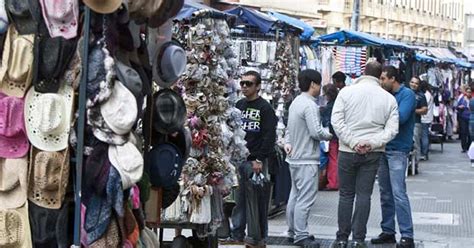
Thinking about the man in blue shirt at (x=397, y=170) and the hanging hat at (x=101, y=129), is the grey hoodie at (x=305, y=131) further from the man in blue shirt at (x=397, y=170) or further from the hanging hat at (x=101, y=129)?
the hanging hat at (x=101, y=129)

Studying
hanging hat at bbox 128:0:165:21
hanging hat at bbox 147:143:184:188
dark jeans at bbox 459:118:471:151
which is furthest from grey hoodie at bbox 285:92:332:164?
dark jeans at bbox 459:118:471:151

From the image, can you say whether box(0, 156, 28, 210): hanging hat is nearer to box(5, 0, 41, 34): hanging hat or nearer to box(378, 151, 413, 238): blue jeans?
box(5, 0, 41, 34): hanging hat

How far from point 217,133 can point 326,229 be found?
15.6 feet

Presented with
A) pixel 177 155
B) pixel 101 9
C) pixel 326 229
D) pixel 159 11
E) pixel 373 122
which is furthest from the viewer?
pixel 326 229

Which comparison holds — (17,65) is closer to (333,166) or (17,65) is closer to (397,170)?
(397,170)

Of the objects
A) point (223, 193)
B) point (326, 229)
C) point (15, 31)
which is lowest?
point (326, 229)

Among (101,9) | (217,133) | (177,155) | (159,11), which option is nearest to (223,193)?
(217,133)

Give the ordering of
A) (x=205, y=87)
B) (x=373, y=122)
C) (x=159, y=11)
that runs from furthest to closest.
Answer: (x=373, y=122) → (x=205, y=87) → (x=159, y=11)

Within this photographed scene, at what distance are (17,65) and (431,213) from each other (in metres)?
10.8

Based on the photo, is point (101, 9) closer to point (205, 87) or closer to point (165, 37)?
point (165, 37)

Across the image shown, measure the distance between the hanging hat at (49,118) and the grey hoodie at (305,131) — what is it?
19.8ft

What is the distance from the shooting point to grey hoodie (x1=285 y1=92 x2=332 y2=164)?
11188 millimetres

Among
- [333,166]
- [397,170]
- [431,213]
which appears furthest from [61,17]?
[333,166]

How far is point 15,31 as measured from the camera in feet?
18.0
